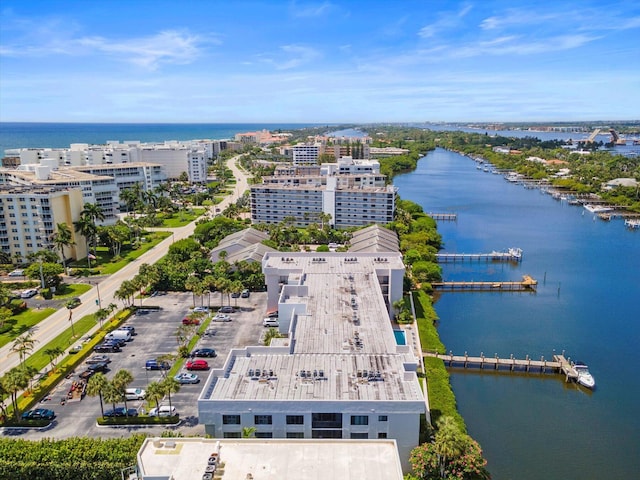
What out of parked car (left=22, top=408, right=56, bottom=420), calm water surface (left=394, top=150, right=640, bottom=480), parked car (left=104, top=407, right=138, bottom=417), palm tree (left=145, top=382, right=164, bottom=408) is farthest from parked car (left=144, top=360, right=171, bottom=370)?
calm water surface (left=394, top=150, right=640, bottom=480)

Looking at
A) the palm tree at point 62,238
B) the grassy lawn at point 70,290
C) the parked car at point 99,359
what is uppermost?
the palm tree at point 62,238

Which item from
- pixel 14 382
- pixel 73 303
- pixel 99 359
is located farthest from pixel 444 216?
pixel 14 382

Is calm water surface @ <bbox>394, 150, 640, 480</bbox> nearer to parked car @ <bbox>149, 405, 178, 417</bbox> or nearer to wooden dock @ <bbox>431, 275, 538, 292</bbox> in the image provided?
wooden dock @ <bbox>431, 275, 538, 292</bbox>

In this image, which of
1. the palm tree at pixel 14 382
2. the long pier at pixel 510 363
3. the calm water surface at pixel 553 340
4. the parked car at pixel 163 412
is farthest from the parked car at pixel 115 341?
the calm water surface at pixel 553 340

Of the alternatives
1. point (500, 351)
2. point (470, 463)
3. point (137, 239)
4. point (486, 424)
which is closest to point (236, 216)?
point (137, 239)

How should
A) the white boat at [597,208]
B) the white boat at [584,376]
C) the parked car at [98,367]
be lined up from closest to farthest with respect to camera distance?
the parked car at [98,367]
the white boat at [584,376]
the white boat at [597,208]

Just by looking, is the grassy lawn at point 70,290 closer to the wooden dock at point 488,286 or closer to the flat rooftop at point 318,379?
the flat rooftop at point 318,379
